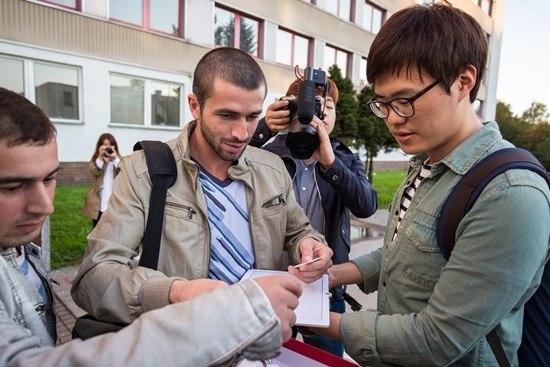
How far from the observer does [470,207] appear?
1.18 metres

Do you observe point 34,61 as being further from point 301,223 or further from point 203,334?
point 203,334

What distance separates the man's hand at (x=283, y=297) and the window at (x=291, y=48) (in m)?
14.8

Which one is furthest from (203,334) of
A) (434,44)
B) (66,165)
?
(66,165)

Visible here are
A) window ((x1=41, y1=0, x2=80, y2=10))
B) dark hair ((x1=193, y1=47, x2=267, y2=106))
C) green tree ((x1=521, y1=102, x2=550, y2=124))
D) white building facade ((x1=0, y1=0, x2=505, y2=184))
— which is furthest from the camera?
green tree ((x1=521, y1=102, x2=550, y2=124))

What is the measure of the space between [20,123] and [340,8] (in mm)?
Result: 18276

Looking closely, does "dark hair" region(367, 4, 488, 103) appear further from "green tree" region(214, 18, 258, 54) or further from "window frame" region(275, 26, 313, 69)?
"window frame" region(275, 26, 313, 69)

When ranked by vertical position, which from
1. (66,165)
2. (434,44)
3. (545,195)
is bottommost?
(66,165)

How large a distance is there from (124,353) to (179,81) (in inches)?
490

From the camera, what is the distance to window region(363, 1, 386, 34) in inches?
725

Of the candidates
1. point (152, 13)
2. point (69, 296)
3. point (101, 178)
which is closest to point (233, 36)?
point (152, 13)

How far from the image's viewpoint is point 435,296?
1.19 metres

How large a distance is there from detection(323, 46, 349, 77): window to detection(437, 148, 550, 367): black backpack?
53.3 feet

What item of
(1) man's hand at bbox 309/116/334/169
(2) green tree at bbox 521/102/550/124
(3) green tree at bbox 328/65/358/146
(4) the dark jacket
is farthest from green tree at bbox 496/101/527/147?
(1) man's hand at bbox 309/116/334/169

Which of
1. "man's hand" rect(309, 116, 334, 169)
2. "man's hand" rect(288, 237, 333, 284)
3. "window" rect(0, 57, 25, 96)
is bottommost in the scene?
"man's hand" rect(288, 237, 333, 284)
